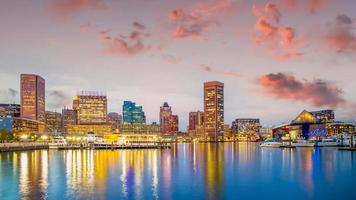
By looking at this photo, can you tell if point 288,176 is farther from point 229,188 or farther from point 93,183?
point 93,183

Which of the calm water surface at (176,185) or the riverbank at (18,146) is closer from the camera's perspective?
the calm water surface at (176,185)

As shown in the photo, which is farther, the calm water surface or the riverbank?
the riverbank

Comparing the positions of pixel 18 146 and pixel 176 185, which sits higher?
pixel 176 185

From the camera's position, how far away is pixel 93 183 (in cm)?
5219

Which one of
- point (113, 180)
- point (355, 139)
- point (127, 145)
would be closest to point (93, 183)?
point (113, 180)

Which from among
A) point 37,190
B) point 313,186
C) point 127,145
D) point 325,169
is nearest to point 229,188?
point 313,186

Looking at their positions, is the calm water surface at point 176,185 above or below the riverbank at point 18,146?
above

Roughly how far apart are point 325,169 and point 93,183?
1783 inches

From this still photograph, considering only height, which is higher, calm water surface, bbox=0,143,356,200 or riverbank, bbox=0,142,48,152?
calm water surface, bbox=0,143,356,200

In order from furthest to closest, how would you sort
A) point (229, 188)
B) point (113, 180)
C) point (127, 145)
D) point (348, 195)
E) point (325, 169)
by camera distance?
point (127, 145) → point (325, 169) → point (113, 180) → point (229, 188) → point (348, 195)

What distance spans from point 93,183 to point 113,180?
402 cm

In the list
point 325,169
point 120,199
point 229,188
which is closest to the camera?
point 120,199

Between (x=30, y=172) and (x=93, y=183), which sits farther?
(x=30, y=172)

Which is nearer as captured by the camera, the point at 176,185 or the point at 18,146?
the point at 176,185
